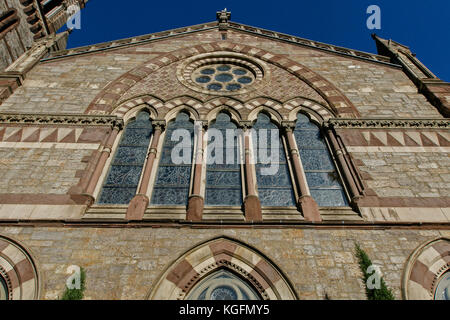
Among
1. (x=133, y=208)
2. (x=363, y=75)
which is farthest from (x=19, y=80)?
(x=363, y=75)

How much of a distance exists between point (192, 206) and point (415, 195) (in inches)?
167

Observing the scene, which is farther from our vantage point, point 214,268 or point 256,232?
point 256,232

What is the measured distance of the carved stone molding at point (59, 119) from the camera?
8406mm

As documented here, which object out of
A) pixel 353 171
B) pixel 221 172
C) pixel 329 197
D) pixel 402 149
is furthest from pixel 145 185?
pixel 402 149

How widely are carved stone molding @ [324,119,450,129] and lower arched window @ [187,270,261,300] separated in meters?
4.73

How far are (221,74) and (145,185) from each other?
5.34 metres

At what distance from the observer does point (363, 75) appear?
1043 centimetres

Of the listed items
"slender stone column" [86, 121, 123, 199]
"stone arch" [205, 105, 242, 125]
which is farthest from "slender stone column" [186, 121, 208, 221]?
"slender stone column" [86, 121, 123, 199]

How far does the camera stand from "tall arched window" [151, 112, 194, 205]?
7078mm

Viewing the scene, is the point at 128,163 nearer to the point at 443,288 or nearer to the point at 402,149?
the point at 402,149

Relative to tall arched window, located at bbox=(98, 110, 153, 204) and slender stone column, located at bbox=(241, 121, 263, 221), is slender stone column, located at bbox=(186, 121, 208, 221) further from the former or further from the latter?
tall arched window, located at bbox=(98, 110, 153, 204)

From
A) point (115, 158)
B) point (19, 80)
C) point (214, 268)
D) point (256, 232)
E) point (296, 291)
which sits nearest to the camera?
point (296, 291)
